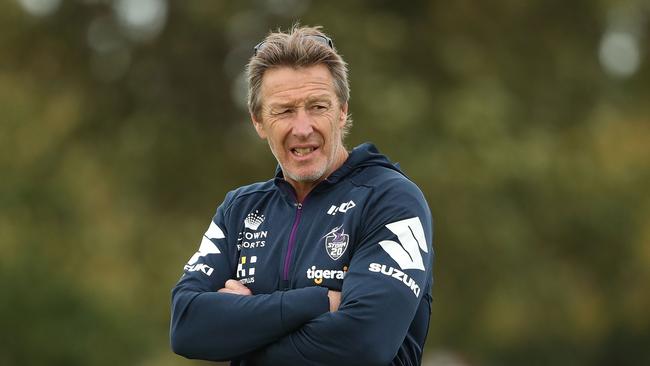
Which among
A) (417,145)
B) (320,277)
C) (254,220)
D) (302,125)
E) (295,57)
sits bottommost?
(417,145)

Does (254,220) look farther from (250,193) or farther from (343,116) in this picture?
(343,116)

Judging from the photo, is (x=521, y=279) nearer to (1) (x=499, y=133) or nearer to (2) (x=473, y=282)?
(2) (x=473, y=282)

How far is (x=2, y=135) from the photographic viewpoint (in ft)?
65.6

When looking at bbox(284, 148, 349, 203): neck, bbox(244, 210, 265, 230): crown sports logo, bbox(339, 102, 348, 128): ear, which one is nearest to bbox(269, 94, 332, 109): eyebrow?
bbox(339, 102, 348, 128): ear

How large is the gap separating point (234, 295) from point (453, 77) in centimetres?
1856

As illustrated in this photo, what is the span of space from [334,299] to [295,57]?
A: 105 centimetres

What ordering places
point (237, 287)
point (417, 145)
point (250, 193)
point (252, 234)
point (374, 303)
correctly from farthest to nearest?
point (417, 145)
point (250, 193)
point (252, 234)
point (237, 287)
point (374, 303)

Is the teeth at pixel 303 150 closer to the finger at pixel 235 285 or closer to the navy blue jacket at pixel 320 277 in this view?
the navy blue jacket at pixel 320 277

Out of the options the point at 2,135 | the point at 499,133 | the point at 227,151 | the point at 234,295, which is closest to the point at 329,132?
the point at 234,295

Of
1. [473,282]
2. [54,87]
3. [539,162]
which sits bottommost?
[473,282]

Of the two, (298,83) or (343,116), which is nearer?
(298,83)

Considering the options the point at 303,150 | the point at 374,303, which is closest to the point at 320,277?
the point at 374,303

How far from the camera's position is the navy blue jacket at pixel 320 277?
5574 mm

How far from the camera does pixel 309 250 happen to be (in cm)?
577
